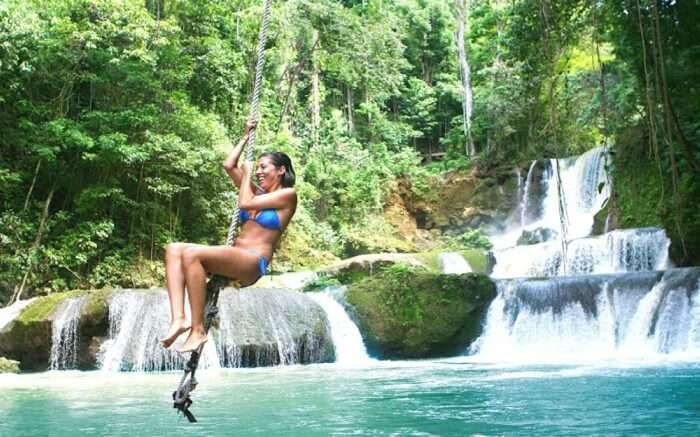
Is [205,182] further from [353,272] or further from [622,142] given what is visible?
[622,142]

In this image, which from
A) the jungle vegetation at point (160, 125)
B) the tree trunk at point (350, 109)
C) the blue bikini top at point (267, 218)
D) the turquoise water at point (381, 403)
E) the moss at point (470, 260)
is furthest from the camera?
the tree trunk at point (350, 109)

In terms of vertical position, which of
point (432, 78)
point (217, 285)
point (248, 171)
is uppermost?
point (432, 78)

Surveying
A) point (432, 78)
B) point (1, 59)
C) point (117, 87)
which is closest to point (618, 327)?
point (117, 87)

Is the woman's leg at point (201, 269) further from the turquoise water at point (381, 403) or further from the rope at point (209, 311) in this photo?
the turquoise water at point (381, 403)

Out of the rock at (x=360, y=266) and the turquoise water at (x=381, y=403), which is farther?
the rock at (x=360, y=266)

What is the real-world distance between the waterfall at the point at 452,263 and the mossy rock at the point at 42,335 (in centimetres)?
849

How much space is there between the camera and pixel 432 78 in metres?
35.2

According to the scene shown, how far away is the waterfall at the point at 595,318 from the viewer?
11.8 metres

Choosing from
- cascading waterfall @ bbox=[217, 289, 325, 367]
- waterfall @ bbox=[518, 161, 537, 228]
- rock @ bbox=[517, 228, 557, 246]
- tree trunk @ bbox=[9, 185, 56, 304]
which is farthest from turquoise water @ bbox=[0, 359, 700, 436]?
waterfall @ bbox=[518, 161, 537, 228]

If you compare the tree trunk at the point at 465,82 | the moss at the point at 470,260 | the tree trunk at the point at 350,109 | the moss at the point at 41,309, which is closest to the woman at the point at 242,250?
the moss at the point at 41,309

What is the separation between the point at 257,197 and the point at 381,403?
390cm

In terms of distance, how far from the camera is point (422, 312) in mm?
13758

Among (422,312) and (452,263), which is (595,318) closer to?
(422,312)

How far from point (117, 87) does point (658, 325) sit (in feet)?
38.0
